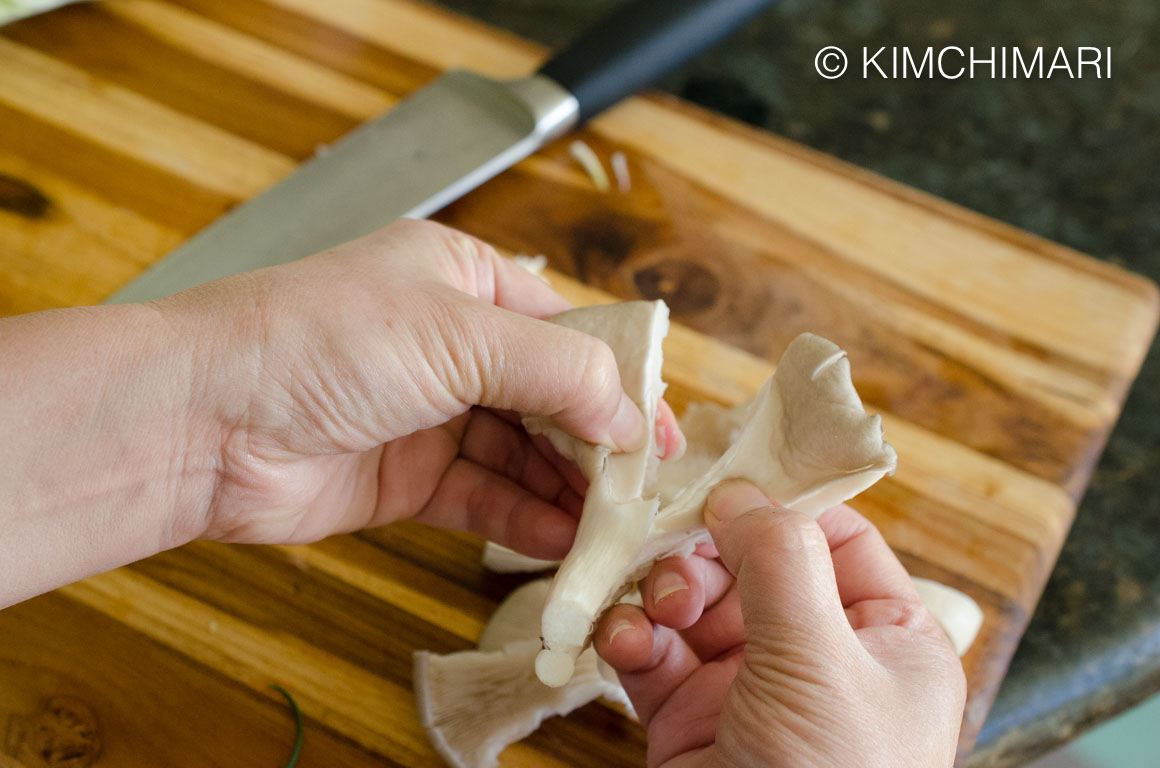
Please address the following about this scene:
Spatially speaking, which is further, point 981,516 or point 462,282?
point 981,516

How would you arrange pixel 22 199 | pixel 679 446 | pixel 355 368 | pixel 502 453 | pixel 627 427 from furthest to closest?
pixel 22 199
pixel 502 453
pixel 679 446
pixel 627 427
pixel 355 368

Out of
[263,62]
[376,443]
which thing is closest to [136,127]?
[263,62]

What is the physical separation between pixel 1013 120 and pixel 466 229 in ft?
4.16

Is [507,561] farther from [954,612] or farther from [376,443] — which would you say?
[954,612]

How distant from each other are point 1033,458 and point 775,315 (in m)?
0.45

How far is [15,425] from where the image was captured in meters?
0.90

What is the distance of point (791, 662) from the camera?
842 mm

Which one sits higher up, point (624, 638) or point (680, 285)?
point (680, 285)

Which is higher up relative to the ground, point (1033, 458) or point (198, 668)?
point (1033, 458)

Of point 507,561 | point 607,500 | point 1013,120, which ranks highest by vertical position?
point 1013,120

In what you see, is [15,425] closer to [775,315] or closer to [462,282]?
[462,282]

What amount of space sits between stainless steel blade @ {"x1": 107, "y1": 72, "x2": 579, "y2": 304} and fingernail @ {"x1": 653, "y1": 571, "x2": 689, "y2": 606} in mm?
725

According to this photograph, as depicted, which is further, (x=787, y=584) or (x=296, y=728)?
(x=296, y=728)

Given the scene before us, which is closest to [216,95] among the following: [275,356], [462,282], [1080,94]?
[462,282]
